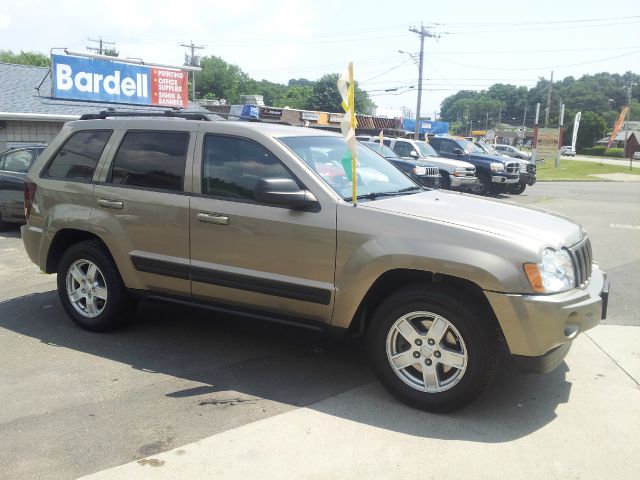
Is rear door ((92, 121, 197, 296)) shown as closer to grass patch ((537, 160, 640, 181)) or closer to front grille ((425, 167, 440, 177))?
front grille ((425, 167, 440, 177))

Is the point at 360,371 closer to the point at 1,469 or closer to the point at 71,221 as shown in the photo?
the point at 1,469

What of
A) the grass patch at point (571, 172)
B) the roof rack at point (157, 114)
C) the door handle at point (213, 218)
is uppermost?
the roof rack at point (157, 114)

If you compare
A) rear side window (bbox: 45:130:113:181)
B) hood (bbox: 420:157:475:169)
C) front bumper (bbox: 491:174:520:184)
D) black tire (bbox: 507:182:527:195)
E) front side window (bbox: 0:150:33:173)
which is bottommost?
black tire (bbox: 507:182:527:195)

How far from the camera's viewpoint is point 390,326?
3893 millimetres

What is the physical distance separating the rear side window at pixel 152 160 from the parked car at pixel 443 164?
13.3 m

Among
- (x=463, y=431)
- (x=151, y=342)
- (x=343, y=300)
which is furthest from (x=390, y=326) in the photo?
(x=151, y=342)

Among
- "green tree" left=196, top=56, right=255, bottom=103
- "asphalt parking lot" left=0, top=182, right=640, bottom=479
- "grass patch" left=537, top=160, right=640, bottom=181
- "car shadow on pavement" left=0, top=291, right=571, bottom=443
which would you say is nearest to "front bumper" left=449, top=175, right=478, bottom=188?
"asphalt parking lot" left=0, top=182, right=640, bottom=479

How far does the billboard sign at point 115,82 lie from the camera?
58.9 feet

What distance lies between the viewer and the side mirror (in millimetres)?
4020

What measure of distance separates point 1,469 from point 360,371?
242cm

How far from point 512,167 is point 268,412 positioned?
17.5 m

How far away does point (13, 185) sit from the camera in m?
10.0

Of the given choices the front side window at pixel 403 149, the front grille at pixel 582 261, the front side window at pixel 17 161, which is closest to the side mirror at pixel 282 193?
the front grille at pixel 582 261

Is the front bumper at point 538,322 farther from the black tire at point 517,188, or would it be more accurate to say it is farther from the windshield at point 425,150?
the black tire at point 517,188
